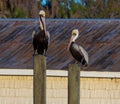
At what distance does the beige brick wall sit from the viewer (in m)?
19.4

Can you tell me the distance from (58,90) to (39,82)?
8.59 m

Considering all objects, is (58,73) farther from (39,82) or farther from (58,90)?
(39,82)

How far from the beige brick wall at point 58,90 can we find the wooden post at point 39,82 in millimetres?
7669

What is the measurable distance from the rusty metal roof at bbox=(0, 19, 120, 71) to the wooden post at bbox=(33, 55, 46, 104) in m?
7.58

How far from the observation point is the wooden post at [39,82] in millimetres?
11648

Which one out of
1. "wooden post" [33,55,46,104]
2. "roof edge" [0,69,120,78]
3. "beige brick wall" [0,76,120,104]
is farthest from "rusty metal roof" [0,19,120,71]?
"wooden post" [33,55,46,104]

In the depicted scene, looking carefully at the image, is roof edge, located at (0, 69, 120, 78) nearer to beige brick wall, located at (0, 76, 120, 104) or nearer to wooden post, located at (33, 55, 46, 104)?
beige brick wall, located at (0, 76, 120, 104)

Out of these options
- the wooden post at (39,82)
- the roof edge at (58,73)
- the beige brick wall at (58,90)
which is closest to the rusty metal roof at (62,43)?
the roof edge at (58,73)

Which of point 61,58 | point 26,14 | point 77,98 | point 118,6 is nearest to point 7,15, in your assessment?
point 26,14

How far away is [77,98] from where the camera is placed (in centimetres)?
1192

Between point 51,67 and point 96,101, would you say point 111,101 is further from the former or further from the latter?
point 51,67

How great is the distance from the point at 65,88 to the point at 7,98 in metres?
1.94

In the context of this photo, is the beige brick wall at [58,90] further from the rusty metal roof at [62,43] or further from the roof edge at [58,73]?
the rusty metal roof at [62,43]

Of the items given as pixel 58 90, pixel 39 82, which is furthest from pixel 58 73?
pixel 39 82
